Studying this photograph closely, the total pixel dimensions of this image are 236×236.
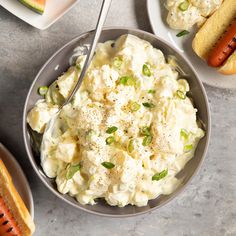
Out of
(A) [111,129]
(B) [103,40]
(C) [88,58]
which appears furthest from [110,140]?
(B) [103,40]

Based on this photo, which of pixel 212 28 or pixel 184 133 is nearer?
pixel 184 133

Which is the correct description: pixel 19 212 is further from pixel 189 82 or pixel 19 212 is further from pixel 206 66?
pixel 206 66

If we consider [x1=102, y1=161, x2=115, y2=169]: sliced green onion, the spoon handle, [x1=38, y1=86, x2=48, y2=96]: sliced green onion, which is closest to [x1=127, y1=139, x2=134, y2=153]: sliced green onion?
[x1=102, y1=161, x2=115, y2=169]: sliced green onion

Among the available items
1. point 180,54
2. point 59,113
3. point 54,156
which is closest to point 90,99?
point 59,113

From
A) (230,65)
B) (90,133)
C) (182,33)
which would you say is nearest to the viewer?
(90,133)

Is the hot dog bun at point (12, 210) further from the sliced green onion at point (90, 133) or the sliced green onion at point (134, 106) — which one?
the sliced green onion at point (134, 106)

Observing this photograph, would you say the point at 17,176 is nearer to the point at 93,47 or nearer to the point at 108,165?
the point at 108,165

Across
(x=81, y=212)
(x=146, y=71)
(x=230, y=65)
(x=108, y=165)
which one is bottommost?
(x=81, y=212)
